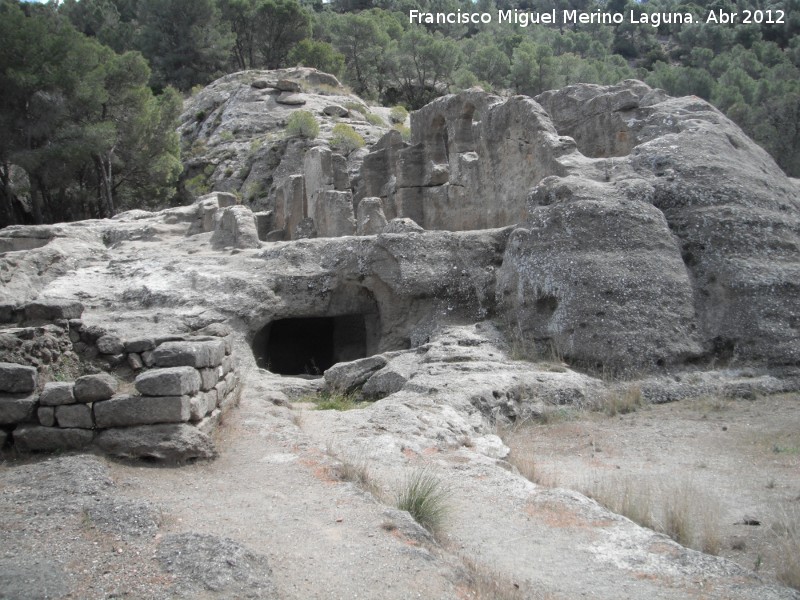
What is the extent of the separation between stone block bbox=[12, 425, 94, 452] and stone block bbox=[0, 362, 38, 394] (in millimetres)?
290

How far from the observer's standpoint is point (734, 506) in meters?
5.89

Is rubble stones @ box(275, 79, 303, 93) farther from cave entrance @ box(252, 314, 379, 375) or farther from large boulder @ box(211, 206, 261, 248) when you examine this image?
cave entrance @ box(252, 314, 379, 375)

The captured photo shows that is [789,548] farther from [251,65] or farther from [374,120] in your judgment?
[251,65]

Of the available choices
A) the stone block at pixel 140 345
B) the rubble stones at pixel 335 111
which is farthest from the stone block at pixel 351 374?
the rubble stones at pixel 335 111

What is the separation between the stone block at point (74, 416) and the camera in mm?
5820

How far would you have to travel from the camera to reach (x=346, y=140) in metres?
27.7

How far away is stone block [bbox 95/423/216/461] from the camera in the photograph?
18.9 ft

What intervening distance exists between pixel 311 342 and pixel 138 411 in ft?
26.5

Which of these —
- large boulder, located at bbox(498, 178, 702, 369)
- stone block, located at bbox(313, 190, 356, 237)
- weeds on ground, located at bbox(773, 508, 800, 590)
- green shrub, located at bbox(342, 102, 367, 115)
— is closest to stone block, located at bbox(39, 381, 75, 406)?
weeds on ground, located at bbox(773, 508, 800, 590)

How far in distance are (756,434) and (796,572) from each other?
3.65m

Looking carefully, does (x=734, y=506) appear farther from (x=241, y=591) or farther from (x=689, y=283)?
(x=689, y=283)

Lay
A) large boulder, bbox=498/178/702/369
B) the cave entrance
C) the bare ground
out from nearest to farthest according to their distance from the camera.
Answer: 1. the bare ground
2. large boulder, bbox=498/178/702/369
3. the cave entrance

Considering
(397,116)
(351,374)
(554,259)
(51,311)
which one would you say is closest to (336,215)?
(351,374)

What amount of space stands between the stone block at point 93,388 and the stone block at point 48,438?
0.25 meters
